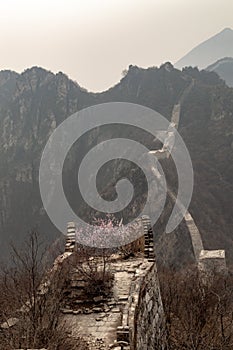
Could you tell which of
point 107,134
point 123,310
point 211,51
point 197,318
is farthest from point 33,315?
point 211,51

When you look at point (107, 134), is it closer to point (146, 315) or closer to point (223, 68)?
point (223, 68)

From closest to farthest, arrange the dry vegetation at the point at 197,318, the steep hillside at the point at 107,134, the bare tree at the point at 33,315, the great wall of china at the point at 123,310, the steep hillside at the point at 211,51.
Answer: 1. the bare tree at the point at 33,315
2. the great wall of china at the point at 123,310
3. the dry vegetation at the point at 197,318
4. the steep hillside at the point at 107,134
5. the steep hillside at the point at 211,51

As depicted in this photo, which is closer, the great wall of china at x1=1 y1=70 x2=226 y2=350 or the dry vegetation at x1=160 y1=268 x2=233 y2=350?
the great wall of china at x1=1 y1=70 x2=226 y2=350

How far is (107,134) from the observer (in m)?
77.4

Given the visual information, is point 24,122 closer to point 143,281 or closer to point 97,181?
point 97,181

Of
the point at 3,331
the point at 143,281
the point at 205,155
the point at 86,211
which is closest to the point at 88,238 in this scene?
the point at 143,281

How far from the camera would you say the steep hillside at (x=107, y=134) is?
58562 mm

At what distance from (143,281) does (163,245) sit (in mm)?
34490

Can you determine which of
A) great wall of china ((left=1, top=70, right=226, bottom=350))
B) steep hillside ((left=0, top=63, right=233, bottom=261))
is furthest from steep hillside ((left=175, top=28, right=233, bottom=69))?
great wall of china ((left=1, top=70, right=226, bottom=350))

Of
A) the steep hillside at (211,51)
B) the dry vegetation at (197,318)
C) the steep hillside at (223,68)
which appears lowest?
the dry vegetation at (197,318)

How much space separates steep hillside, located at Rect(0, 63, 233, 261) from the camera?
58.6 metres

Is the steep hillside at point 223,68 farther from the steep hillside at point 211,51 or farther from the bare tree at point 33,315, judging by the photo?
the bare tree at point 33,315

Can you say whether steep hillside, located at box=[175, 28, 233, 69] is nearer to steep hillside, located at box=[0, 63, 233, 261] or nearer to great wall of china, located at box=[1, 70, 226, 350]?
steep hillside, located at box=[0, 63, 233, 261]

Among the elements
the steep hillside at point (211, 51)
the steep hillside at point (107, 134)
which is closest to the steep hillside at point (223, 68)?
the steep hillside at point (211, 51)
